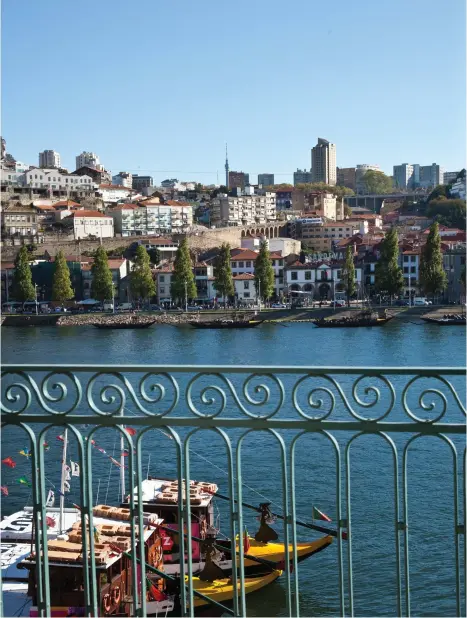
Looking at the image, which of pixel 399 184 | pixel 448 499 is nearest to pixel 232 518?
pixel 448 499

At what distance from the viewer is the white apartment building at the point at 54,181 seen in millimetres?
41531

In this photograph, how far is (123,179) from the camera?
54.8 metres

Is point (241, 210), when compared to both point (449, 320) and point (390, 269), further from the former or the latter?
point (449, 320)

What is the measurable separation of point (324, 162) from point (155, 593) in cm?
6229

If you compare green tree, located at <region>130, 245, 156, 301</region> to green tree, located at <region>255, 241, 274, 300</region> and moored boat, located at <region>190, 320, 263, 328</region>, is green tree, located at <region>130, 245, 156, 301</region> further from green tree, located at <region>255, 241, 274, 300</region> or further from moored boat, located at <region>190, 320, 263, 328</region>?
moored boat, located at <region>190, 320, 263, 328</region>

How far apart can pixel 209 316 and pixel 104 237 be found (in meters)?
9.94

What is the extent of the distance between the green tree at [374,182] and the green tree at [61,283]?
→ 42524mm

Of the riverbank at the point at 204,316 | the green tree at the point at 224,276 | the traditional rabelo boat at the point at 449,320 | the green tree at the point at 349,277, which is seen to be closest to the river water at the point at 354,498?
the traditional rabelo boat at the point at 449,320

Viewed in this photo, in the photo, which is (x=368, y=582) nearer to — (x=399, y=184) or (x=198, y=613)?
(x=198, y=613)

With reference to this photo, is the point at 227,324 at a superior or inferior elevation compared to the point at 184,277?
inferior

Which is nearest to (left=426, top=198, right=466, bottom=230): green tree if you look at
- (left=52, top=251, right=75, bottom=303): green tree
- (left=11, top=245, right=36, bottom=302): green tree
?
(left=52, top=251, right=75, bottom=303): green tree

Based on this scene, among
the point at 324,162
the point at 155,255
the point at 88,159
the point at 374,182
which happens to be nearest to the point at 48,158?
the point at 88,159

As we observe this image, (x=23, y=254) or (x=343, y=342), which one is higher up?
(x=23, y=254)

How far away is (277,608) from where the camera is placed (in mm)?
5152
